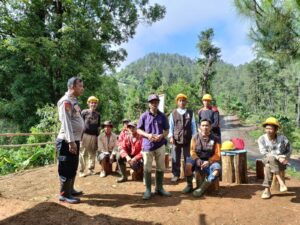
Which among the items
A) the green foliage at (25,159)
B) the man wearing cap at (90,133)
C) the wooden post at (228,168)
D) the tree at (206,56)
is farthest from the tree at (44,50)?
the tree at (206,56)

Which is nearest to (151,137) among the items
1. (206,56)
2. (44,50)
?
(44,50)

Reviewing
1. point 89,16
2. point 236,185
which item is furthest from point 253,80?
point 236,185

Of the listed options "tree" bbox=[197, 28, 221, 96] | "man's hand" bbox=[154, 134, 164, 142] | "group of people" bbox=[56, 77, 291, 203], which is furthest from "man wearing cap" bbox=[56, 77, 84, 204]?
"tree" bbox=[197, 28, 221, 96]

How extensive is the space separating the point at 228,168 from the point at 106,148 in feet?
8.20

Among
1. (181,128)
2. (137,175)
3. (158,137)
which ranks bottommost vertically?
(137,175)

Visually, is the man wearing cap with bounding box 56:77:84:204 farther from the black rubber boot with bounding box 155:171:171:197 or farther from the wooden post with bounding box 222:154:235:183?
the wooden post with bounding box 222:154:235:183

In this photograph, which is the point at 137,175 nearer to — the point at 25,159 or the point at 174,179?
the point at 174,179

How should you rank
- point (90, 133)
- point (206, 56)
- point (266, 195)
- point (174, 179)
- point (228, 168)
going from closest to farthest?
point (266, 195) → point (228, 168) → point (174, 179) → point (90, 133) → point (206, 56)

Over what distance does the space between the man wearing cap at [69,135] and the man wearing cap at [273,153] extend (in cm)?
289

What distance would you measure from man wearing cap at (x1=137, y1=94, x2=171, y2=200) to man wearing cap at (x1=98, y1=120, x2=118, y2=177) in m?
1.64

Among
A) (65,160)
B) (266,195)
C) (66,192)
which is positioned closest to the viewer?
(65,160)

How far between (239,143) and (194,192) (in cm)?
196

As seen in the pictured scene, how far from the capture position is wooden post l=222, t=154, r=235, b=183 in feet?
19.2

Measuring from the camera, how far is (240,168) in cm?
581
